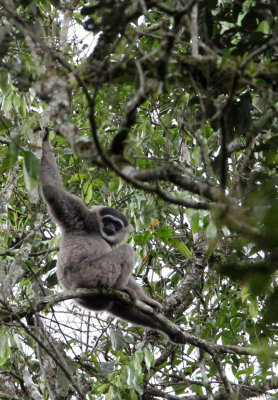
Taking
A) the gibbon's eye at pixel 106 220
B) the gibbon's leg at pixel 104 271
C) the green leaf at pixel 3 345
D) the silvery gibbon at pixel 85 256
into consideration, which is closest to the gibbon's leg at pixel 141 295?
the silvery gibbon at pixel 85 256

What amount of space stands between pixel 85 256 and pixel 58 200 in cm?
76

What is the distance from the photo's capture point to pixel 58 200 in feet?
19.1

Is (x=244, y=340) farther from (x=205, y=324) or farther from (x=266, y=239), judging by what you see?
(x=266, y=239)

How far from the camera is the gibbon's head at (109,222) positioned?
22.2ft

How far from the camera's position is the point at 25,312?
453 centimetres

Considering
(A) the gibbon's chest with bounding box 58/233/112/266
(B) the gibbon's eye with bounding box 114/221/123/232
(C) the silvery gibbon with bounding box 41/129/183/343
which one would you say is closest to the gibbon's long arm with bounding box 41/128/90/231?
(C) the silvery gibbon with bounding box 41/129/183/343

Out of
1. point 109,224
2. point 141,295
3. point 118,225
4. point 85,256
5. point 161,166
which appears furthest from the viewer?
point 118,225

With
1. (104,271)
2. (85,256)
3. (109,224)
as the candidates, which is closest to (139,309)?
(104,271)

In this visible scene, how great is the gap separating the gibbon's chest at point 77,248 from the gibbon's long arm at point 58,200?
0.42 ft

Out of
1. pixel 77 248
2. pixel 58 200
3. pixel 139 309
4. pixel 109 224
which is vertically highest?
pixel 109 224

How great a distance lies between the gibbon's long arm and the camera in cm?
561

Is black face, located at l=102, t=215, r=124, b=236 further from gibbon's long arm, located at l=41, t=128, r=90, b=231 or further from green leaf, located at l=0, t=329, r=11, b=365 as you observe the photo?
green leaf, located at l=0, t=329, r=11, b=365

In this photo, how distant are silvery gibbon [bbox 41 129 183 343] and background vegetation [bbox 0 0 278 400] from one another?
28 cm

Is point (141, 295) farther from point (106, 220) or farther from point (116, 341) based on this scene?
point (106, 220)
